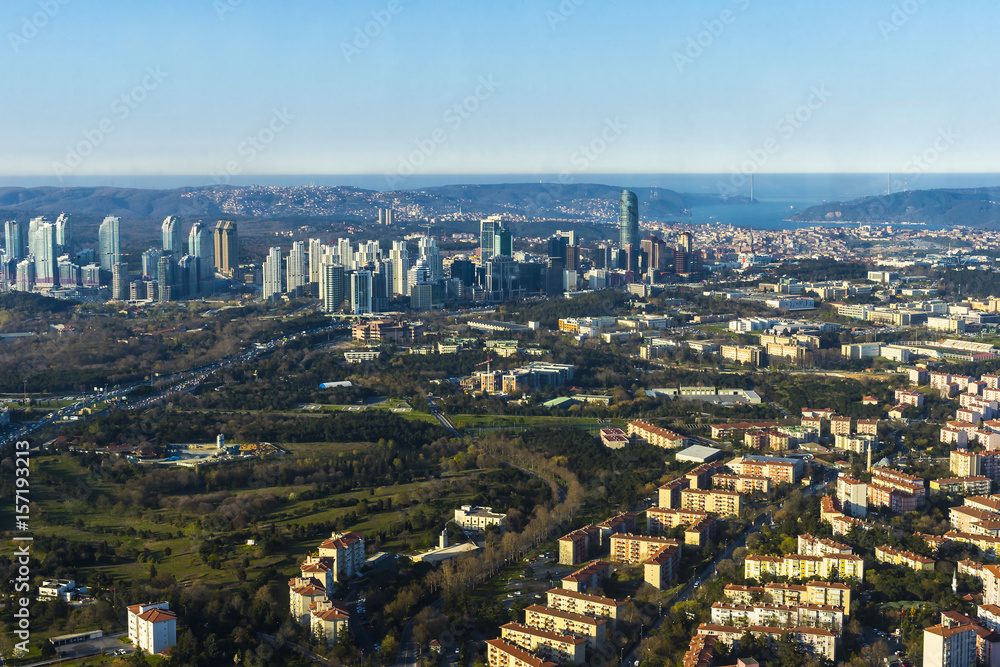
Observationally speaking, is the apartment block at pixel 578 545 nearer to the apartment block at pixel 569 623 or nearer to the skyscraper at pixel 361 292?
the apartment block at pixel 569 623

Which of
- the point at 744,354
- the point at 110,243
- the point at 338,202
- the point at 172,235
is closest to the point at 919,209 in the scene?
the point at 338,202

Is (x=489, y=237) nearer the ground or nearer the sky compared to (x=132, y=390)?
nearer the sky

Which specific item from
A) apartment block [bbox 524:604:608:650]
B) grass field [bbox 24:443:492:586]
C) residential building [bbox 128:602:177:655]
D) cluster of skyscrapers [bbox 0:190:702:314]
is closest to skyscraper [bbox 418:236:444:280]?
cluster of skyscrapers [bbox 0:190:702:314]

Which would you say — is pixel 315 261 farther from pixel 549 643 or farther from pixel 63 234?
pixel 549 643

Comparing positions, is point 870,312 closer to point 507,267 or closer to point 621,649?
point 507,267

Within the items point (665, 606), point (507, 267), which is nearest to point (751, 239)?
point (507, 267)

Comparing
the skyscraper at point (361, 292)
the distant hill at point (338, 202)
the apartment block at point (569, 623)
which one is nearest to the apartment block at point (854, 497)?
the apartment block at point (569, 623)

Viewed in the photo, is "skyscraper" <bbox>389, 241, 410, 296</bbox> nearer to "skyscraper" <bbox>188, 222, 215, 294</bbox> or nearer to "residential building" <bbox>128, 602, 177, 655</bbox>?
"skyscraper" <bbox>188, 222, 215, 294</bbox>
